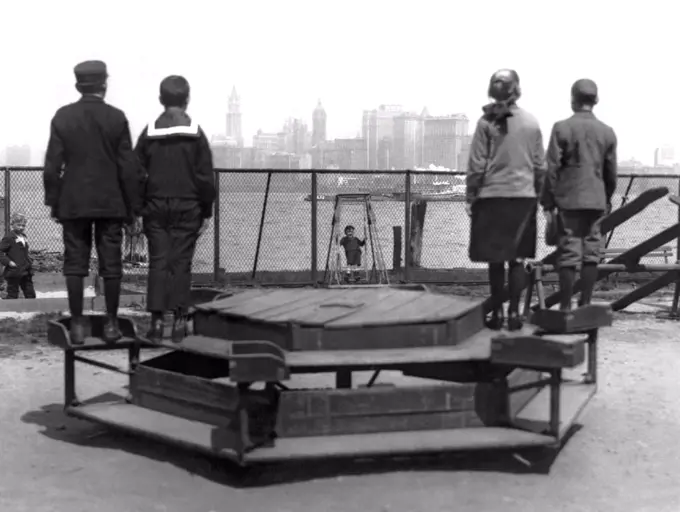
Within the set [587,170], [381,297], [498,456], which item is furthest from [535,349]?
[587,170]

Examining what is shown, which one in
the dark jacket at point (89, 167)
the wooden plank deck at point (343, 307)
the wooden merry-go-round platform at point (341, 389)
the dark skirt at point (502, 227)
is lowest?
the wooden merry-go-round platform at point (341, 389)

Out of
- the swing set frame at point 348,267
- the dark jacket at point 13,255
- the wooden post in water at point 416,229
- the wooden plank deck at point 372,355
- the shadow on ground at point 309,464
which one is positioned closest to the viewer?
the wooden plank deck at point 372,355

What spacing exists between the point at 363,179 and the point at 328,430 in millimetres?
14129

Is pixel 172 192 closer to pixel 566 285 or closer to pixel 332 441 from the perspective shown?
pixel 332 441

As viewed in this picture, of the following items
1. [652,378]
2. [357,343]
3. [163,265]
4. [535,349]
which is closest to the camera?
[535,349]

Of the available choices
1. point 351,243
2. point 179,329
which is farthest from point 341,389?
point 351,243

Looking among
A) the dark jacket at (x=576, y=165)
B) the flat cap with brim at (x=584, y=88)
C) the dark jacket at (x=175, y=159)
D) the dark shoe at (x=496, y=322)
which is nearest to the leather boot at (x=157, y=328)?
the dark jacket at (x=175, y=159)

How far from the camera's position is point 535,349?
206 inches

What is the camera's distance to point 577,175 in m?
6.79

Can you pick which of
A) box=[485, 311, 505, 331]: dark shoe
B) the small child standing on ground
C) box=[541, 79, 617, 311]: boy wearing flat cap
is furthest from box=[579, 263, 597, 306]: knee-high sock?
the small child standing on ground

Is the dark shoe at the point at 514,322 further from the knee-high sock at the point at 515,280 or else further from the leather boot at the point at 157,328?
the leather boot at the point at 157,328

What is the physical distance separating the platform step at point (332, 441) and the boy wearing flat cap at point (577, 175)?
67.2 inches

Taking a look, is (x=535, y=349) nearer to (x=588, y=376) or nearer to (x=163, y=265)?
(x=588, y=376)

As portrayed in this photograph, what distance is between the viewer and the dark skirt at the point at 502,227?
6109 mm
